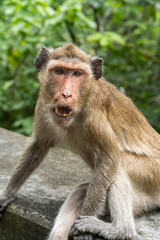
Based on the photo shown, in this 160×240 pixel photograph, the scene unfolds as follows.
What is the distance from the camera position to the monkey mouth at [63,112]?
366 cm

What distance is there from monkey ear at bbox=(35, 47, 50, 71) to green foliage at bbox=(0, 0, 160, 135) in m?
3.66

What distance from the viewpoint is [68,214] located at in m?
4.03

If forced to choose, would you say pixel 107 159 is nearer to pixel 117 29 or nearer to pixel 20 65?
pixel 20 65

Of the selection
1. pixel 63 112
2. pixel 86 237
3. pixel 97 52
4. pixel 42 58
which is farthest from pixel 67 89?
pixel 97 52

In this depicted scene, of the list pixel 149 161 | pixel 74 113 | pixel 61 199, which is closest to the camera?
pixel 74 113

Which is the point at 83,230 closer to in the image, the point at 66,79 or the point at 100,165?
the point at 100,165

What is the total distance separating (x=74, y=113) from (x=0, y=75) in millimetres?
7556

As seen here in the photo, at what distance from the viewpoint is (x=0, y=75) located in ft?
35.4

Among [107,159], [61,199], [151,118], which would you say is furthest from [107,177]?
[151,118]

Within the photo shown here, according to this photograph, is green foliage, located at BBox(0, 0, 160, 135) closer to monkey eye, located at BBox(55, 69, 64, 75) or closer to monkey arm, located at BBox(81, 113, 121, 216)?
monkey eye, located at BBox(55, 69, 64, 75)

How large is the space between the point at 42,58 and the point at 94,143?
44.4 inches

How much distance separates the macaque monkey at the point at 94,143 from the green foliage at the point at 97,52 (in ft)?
12.2

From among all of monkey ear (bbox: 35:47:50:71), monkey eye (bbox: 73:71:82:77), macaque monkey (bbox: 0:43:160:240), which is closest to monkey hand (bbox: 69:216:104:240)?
macaque monkey (bbox: 0:43:160:240)

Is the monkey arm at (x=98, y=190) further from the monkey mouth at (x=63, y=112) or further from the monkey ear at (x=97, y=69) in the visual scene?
the monkey ear at (x=97, y=69)
